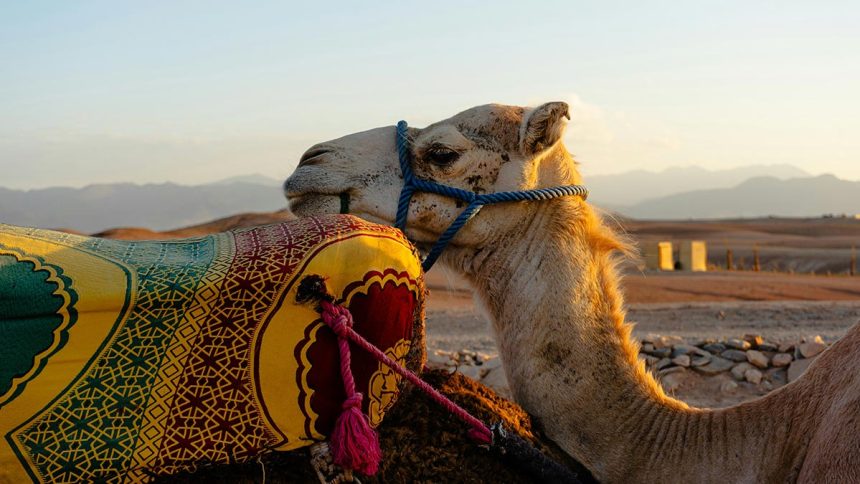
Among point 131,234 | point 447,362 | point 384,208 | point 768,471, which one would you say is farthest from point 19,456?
point 131,234

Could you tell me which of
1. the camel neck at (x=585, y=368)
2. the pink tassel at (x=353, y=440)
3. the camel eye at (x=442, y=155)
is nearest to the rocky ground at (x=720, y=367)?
the camel neck at (x=585, y=368)

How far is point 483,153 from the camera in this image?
3449mm

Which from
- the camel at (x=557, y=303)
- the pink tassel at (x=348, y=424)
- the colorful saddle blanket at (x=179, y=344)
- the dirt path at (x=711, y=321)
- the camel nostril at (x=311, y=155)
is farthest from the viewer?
the dirt path at (x=711, y=321)

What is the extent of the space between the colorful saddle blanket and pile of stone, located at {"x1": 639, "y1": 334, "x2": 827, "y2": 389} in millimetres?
5591

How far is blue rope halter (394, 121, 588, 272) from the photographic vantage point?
3352mm

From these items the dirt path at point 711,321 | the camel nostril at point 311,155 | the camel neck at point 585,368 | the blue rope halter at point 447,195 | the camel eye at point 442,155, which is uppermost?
the camel nostril at point 311,155

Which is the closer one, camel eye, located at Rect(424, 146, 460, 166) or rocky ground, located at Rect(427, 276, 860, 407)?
camel eye, located at Rect(424, 146, 460, 166)

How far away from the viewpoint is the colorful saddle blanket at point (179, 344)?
6.83 feet

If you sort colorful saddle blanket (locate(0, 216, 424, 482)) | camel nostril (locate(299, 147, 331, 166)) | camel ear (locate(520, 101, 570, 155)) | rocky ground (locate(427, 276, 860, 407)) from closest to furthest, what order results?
colorful saddle blanket (locate(0, 216, 424, 482))
camel ear (locate(520, 101, 570, 155))
camel nostril (locate(299, 147, 331, 166))
rocky ground (locate(427, 276, 860, 407))

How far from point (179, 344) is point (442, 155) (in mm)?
1551

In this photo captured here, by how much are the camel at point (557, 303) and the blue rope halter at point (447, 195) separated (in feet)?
0.12

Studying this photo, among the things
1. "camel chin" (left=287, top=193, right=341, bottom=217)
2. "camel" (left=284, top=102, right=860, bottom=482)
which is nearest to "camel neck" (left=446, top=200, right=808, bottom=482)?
"camel" (left=284, top=102, right=860, bottom=482)

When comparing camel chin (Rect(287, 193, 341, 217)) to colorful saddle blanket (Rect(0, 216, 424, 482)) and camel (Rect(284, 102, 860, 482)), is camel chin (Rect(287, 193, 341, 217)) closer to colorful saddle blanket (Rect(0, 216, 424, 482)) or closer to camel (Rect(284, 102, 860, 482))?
camel (Rect(284, 102, 860, 482))

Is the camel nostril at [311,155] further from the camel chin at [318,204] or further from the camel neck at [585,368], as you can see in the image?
the camel neck at [585,368]
